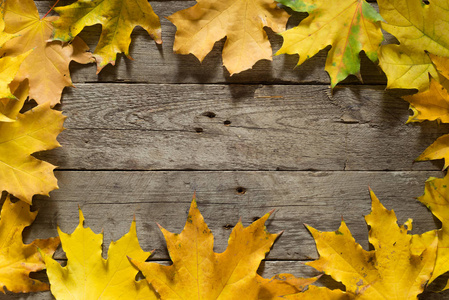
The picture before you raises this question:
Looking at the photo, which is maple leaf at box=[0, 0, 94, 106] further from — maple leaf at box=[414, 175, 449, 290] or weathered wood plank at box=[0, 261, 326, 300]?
maple leaf at box=[414, 175, 449, 290]

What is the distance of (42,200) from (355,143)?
957 millimetres

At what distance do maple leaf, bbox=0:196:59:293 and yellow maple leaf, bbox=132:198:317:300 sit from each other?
307mm

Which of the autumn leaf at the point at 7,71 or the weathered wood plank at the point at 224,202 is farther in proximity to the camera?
the weathered wood plank at the point at 224,202

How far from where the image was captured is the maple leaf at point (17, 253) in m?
0.98

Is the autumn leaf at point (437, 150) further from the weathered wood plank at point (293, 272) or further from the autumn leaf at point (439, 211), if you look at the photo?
the weathered wood plank at point (293, 272)

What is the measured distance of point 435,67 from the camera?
99cm

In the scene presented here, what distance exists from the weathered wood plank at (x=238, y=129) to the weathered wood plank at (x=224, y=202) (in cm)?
3

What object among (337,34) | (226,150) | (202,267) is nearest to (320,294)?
(202,267)

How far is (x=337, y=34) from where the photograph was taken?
98 centimetres

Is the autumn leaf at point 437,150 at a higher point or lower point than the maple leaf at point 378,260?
higher

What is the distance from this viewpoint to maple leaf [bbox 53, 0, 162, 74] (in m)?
0.98

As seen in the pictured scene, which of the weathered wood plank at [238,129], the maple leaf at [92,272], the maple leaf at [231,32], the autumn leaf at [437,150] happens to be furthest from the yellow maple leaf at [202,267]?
the autumn leaf at [437,150]

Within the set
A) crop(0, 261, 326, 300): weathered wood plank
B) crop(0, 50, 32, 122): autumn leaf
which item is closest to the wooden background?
crop(0, 261, 326, 300): weathered wood plank

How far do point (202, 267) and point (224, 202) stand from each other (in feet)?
0.64
